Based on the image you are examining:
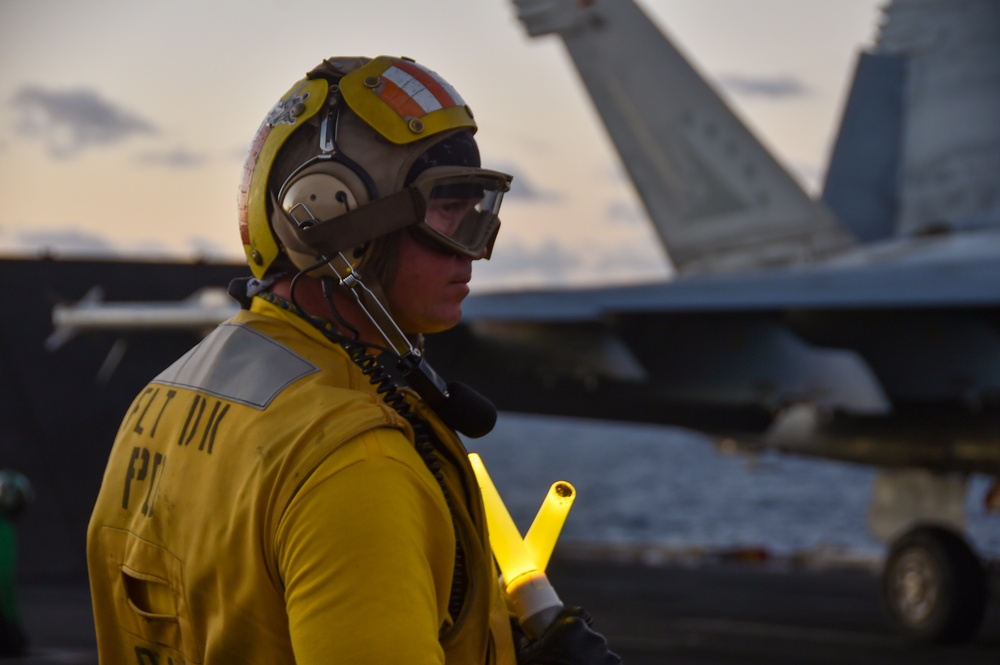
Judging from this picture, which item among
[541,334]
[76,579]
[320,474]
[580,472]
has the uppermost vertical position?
[320,474]

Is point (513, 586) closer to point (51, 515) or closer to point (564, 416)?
point (564, 416)

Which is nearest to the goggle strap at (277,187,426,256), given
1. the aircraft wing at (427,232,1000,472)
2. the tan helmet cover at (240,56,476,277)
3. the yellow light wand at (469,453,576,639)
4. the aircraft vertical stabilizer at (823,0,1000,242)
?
the tan helmet cover at (240,56,476,277)

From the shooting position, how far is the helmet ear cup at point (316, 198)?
Result: 2.01m

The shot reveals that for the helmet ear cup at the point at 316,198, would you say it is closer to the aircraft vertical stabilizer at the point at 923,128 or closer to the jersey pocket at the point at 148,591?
the jersey pocket at the point at 148,591

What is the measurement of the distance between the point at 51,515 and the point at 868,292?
44.9 feet

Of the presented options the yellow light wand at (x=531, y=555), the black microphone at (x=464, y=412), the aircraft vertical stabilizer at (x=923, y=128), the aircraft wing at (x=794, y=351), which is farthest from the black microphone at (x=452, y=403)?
the aircraft vertical stabilizer at (x=923, y=128)

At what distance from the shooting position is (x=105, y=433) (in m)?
19.6

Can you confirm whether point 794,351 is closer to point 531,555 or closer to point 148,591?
point 531,555

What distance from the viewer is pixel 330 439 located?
170 centimetres

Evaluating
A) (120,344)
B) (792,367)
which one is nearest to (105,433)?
(120,344)

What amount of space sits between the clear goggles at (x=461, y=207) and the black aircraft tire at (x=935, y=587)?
29.3 feet

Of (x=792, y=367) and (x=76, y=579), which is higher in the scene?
(x=792, y=367)

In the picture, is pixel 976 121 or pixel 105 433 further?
pixel 105 433

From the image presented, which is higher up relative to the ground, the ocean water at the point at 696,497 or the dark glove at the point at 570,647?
the dark glove at the point at 570,647
